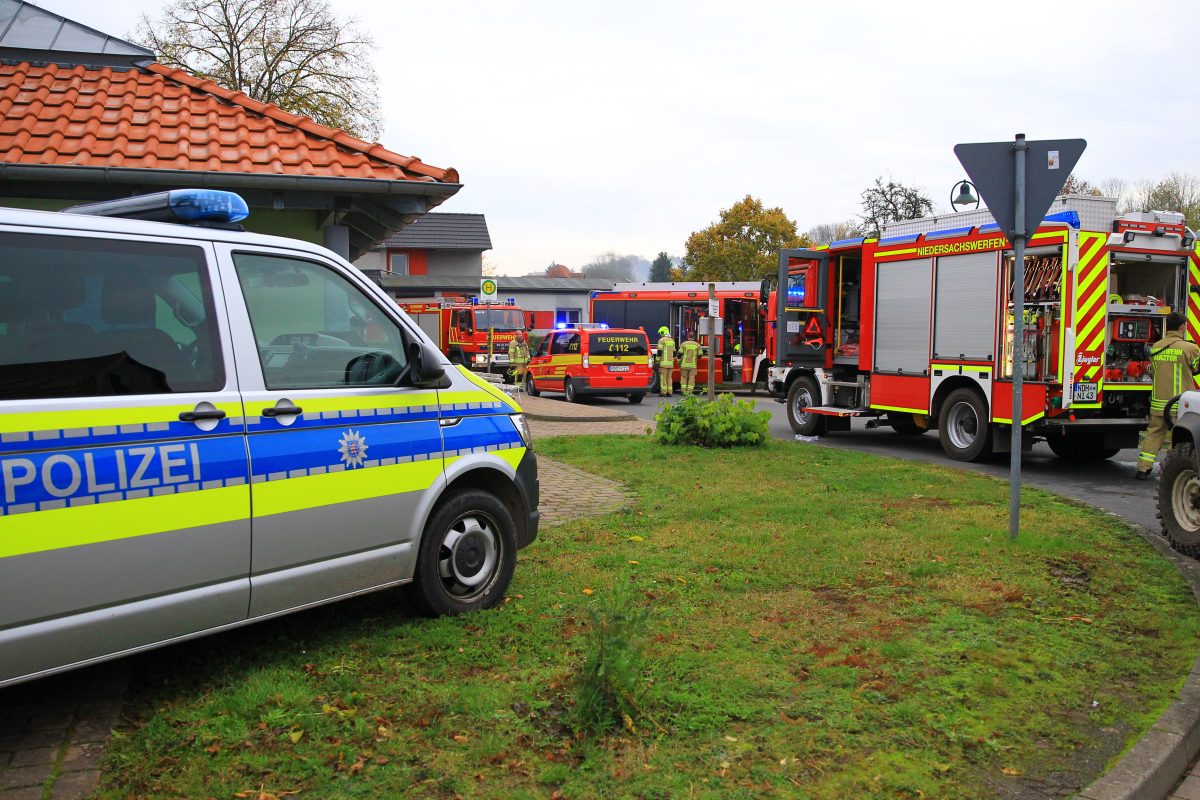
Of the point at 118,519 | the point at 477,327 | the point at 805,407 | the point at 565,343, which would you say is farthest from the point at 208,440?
the point at 477,327

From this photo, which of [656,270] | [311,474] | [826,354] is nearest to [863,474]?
[826,354]

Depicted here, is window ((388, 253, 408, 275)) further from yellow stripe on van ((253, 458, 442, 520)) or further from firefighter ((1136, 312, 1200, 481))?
yellow stripe on van ((253, 458, 442, 520))

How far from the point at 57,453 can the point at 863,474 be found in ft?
29.3

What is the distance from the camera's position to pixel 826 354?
1623 cm

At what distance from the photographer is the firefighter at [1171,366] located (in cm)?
1119

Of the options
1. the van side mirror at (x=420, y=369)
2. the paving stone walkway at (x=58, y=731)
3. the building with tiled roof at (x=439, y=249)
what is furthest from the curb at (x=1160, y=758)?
the building with tiled roof at (x=439, y=249)

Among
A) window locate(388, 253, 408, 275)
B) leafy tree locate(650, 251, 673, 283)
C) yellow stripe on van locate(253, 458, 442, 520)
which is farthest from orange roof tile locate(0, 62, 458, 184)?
leafy tree locate(650, 251, 673, 283)

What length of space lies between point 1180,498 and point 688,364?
796 inches

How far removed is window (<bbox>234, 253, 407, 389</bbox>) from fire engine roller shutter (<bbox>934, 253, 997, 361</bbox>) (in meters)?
9.60

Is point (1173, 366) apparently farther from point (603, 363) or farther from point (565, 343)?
point (565, 343)

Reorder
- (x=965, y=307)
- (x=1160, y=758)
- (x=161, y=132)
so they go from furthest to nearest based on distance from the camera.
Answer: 1. (x=965, y=307)
2. (x=161, y=132)
3. (x=1160, y=758)

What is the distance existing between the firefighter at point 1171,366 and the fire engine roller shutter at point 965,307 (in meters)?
1.87

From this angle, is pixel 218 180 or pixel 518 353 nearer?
pixel 218 180

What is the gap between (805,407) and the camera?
16.6 m
